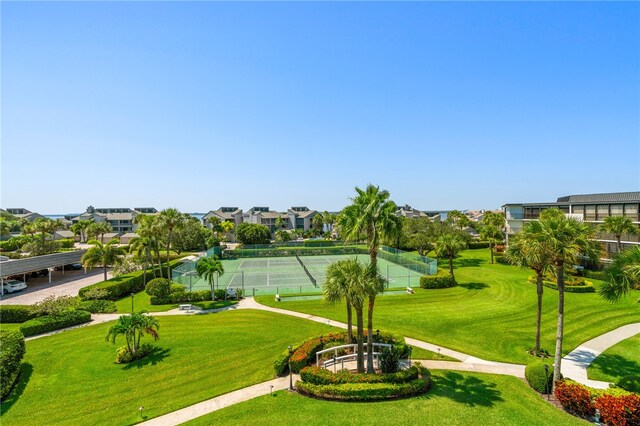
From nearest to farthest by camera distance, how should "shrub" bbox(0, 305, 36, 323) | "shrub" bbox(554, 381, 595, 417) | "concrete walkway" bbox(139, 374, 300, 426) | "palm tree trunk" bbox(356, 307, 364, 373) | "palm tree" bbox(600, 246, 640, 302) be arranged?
"palm tree" bbox(600, 246, 640, 302) → "shrub" bbox(554, 381, 595, 417) → "concrete walkway" bbox(139, 374, 300, 426) → "palm tree trunk" bbox(356, 307, 364, 373) → "shrub" bbox(0, 305, 36, 323)

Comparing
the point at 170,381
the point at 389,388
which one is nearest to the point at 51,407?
the point at 170,381

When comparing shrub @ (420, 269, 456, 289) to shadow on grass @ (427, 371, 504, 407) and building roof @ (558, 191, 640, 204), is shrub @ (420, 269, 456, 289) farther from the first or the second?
building roof @ (558, 191, 640, 204)

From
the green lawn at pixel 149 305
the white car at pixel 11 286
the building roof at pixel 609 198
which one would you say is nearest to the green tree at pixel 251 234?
the white car at pixel 11 286

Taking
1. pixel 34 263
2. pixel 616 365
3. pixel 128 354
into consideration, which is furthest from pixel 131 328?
pixel 34 263

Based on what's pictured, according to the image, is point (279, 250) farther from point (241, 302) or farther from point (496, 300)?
point (496, 300)

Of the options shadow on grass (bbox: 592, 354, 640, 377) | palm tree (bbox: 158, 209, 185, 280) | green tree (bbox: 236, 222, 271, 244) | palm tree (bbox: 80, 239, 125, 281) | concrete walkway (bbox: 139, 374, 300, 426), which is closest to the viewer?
concrete walkway (bbox: 139, 374, 300, 426)

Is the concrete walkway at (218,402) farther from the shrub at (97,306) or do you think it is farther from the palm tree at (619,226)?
the palm tree at (619,226)

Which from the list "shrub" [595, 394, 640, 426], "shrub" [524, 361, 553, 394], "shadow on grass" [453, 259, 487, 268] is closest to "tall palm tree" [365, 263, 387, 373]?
"shrub" [524, 361, 553, 394]
